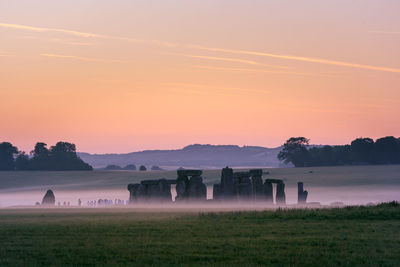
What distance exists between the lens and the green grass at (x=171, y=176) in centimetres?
9169

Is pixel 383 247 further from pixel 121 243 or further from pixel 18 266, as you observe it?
pixel 18 266

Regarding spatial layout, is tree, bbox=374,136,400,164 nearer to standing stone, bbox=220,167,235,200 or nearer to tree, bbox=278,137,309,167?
tree, bbox=278,137,309,167

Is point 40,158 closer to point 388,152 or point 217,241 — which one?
point 388,152

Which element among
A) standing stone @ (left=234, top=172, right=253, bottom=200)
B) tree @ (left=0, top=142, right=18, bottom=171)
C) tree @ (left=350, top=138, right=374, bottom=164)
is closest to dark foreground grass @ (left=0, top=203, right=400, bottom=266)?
standing stone @ (left=234, top=172, right=253, bottom=200)

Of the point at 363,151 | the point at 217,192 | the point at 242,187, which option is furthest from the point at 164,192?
the point at 363,151

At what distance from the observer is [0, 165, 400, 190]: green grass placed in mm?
91688

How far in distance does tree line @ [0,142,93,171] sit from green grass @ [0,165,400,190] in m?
6.34

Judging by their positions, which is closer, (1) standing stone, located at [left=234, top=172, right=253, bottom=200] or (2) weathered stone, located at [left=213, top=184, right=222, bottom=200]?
(2) weathered stone, located at [left=213, top=184, right=222, bottom=200]

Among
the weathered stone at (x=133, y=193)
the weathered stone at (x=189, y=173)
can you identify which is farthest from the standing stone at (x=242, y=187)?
the weathered stone at (x=133, y=193)

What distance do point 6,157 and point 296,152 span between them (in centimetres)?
4645

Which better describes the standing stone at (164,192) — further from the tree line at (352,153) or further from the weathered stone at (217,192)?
the tree line at (352,153)

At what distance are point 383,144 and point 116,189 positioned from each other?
4483cm

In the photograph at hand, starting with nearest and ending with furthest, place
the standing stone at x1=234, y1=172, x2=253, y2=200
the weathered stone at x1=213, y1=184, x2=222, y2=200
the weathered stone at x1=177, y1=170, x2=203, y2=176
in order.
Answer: the weathered stone at x1=213, y1=184, x2=222, y2=200 → the standing stone at x1=234, y1=172, x2=253, y2=200 → the weathered stone at x1=177, y1=170, x2=203, y2=176

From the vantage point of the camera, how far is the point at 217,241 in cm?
2145
